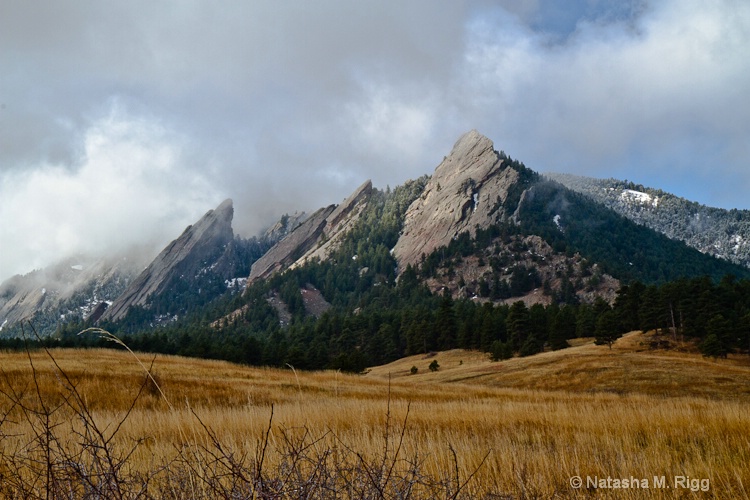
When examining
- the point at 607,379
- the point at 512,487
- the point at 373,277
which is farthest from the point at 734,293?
the point at 373,277

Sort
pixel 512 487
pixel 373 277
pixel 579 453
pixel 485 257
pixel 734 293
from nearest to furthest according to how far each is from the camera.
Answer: pixel 512 487, pixel 579 453, pixel 734 293, pixel 485 257, pixel 373 277

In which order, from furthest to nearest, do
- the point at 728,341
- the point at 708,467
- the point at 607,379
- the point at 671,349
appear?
the point at 671,349 < the point at 728,341 < the point at 607,379 < the point at 708,467

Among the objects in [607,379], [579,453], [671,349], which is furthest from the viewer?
[671,349]

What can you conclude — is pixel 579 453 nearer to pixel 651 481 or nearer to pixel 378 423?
pixel 651 481

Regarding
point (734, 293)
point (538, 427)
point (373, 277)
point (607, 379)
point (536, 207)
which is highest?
point (536, 207)

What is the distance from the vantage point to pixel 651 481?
3.91 m

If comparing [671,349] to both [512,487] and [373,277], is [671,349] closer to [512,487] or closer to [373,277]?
[512,487]

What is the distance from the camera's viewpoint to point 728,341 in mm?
45719

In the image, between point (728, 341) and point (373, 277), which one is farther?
point (373, 277)

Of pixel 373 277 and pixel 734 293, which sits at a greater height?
pixel 373 277

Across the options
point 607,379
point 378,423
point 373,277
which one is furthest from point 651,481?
point 373,277

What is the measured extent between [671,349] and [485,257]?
379 feet

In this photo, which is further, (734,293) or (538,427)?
(734,293)

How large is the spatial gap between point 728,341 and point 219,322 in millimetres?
156706
